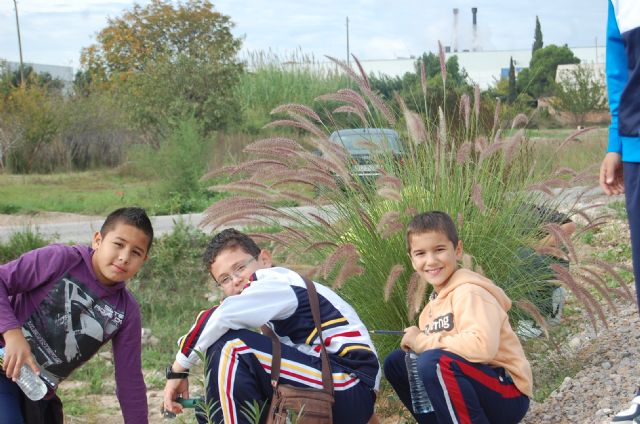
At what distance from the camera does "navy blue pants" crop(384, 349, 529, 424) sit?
3121mm

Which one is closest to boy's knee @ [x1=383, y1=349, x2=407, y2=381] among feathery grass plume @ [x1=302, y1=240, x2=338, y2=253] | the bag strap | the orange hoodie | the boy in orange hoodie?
the boy in orange hoodie

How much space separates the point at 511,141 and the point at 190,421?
2418 millimetres

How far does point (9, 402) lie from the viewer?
3.41 metres

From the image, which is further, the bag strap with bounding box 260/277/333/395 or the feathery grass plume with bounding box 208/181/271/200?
the feathery grass plume with bounding box 208/181/271/200

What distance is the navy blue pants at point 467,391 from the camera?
312 centimetres

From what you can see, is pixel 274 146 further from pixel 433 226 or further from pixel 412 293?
pixel 433 226

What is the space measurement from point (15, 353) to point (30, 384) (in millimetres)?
208

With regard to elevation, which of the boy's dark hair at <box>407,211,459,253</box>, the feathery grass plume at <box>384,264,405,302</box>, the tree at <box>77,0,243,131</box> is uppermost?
the tree at <box>77,0,243,131</box>

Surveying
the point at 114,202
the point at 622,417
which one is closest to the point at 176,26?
the point at 114,202

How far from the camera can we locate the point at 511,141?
4.47 metres

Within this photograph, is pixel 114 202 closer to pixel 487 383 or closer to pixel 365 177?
pixel 365 177

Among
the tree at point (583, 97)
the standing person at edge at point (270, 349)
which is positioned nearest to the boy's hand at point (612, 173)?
the standing person at edge at point (270, 349)

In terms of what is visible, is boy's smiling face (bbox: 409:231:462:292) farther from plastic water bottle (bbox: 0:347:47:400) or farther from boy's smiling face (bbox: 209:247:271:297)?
plastic water bottle (bbox: 0:347:47:400)

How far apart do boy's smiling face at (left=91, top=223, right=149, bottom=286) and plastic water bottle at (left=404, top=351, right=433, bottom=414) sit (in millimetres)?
1257
